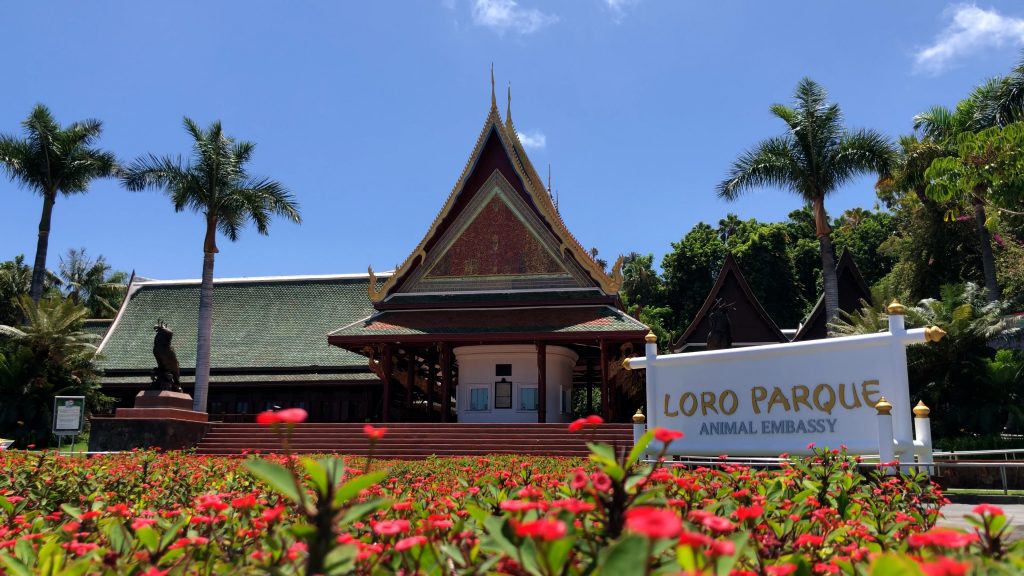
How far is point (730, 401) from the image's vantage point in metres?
11.0

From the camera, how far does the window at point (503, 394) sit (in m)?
27.1

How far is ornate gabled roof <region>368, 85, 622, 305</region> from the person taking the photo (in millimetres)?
26594

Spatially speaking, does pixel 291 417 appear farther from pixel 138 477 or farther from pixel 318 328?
pixel 318 328

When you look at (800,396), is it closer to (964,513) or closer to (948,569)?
(964,513)

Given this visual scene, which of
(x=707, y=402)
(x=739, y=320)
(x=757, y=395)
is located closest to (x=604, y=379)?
(x=739, y=320)

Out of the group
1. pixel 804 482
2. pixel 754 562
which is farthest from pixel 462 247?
pixel 754 562

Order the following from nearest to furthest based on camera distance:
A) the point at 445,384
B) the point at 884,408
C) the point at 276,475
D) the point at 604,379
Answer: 1. the point at 276,475
2. the point at 884,408
3. the point at 604,379
4. the point at 445,384

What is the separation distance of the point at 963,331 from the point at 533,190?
13.7 m

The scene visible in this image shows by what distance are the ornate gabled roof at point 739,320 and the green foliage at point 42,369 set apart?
20.5 m

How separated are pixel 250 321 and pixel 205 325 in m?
7.00

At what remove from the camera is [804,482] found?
4.66m

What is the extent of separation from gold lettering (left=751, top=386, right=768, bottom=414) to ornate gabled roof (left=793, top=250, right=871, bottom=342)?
2026cm

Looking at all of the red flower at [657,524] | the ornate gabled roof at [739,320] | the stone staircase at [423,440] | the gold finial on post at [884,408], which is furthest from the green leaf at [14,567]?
the ornate gabled roof at [739,320]

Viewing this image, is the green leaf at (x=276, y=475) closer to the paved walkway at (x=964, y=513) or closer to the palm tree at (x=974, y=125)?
the paved walkway at (x=964, y=513)
